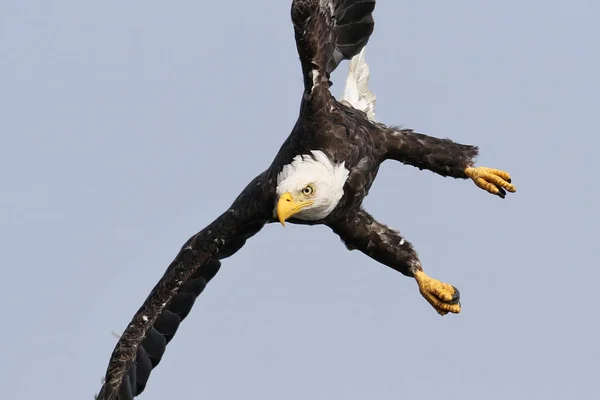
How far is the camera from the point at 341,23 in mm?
12414

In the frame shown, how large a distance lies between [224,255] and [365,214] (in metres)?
1.48

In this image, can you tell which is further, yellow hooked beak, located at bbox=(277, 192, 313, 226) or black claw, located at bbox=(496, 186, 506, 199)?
black claw, located at bbox=(496, 186, 506, 199)

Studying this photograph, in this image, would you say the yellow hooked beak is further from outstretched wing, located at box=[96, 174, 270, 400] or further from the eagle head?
outstretched wing, located at box=[96, 174, 270, 400]

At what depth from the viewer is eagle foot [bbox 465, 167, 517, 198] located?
464 inches

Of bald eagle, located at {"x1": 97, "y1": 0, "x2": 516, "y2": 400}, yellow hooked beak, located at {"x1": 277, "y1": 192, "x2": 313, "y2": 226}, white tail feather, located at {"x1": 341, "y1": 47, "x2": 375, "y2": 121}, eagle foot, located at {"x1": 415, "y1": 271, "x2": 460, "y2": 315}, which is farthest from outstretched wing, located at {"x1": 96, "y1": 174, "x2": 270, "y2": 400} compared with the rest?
white tail feather, located at {"x1": 341, "y1": 47, "x2": 375, "y2": 121}

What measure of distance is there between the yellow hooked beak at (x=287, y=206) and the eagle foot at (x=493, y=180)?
160cm

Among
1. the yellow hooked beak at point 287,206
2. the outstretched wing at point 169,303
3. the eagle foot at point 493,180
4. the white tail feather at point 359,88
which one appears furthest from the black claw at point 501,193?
the outstretched wing at point 169,303

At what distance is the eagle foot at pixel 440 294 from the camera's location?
1183 centimetres

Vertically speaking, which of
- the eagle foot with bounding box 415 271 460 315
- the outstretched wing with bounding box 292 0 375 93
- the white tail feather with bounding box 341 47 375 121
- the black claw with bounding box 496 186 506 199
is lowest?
the eagle foot with bounding box 415 271 460 315

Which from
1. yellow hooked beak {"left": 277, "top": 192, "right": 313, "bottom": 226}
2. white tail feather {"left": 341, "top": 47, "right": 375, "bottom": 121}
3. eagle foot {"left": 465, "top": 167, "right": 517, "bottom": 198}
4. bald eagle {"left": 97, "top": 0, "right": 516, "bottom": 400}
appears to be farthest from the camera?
white tail feather {"left": 341, "top": 47, "right": 375, "bottom": 121}

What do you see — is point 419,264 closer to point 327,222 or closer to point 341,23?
point 327,222

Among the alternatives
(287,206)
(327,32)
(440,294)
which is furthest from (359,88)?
(287,206)

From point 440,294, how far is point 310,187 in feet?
5.24

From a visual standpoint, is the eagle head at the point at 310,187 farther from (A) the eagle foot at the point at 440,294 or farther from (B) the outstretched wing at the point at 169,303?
(A) the eagle foot at the point at 440,294
